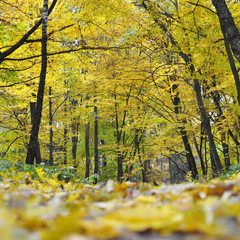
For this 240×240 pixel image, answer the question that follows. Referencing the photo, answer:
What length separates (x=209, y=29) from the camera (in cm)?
603

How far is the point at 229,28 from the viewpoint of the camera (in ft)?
14.8

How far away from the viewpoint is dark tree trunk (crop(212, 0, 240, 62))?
4.47 meters

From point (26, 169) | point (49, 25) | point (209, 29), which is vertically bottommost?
point (26, 169)

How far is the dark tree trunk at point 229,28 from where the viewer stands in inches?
176

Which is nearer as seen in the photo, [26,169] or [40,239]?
[40,239]

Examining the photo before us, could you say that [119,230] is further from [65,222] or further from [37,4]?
[37,4]

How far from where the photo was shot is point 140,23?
8055 millimetres

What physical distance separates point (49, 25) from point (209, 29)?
4829 millimetres

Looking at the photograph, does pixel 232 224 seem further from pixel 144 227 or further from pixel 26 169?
pixel 26 169

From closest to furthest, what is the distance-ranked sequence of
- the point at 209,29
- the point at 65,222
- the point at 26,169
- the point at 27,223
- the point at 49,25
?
the point at 65,222
the point at 27,223
the point at 26,169
the point at 209,29
the point at 49,25

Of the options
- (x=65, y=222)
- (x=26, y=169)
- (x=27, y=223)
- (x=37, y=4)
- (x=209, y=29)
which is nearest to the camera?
(x=65, y=222)

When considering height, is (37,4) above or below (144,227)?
above

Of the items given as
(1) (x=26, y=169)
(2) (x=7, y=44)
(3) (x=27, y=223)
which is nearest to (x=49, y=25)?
(2) (x=7, y=44)

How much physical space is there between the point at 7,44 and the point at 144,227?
7996 millimetres
